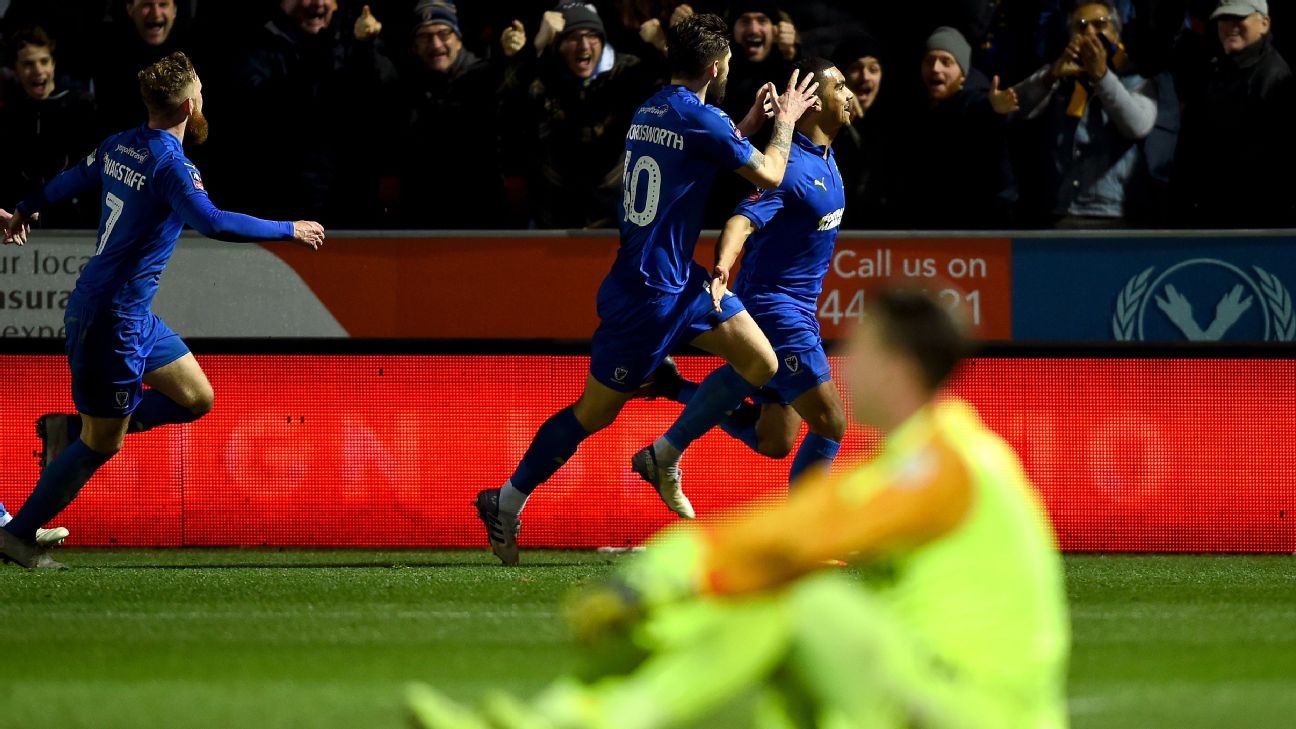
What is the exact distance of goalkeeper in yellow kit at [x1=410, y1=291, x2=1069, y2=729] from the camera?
3.54 metres

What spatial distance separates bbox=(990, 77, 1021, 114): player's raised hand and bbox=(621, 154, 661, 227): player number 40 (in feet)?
13.1

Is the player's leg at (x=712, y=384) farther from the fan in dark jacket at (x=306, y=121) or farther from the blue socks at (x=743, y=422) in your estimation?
the fan in dark jacket at (x=306, y=121)

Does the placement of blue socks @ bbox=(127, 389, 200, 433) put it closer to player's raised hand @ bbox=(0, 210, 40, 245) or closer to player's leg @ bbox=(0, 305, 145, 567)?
player's leg @ bbox=(0, 305, 145, 567)

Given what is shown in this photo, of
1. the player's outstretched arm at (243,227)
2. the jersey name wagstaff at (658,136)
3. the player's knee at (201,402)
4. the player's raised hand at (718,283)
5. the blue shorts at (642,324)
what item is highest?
the jersey name wagstaff at (658,136)

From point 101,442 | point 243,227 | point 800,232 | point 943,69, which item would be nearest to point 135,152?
point 243,227

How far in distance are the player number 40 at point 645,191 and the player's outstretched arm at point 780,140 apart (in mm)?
418

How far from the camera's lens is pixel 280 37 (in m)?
12.8

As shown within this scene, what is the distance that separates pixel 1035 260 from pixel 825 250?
7.71 feet

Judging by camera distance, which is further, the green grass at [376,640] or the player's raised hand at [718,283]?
the player's raised hand at [718,283]

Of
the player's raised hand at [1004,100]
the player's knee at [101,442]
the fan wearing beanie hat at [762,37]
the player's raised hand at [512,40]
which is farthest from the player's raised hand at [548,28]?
the player's knee at [101,442]

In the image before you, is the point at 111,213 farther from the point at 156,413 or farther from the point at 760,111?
the point at 760,111

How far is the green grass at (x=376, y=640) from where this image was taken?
5625mm

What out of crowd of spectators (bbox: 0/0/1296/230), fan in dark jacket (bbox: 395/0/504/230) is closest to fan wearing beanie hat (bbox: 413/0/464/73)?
crowd of spectators (bbox: 0/0/1296/230)

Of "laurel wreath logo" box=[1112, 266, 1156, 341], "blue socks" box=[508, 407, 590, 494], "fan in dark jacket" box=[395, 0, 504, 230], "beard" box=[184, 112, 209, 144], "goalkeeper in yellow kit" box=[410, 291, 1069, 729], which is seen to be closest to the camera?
"goalkeeper in yellow kit" box=[410, 291, 1069, 729]
